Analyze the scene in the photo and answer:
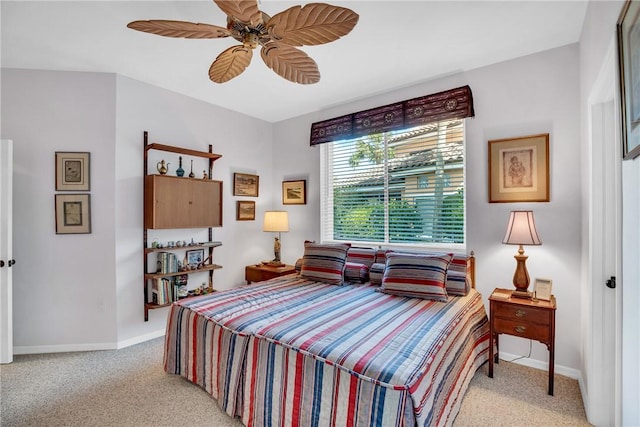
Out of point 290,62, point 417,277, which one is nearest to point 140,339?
point 417,277

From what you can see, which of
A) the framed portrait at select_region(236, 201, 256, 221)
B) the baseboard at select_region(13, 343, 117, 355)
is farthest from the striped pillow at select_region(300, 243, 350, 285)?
the baseboard at select_region(13, 343, 117, 355)

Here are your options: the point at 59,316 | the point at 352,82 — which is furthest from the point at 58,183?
the point at 352,82

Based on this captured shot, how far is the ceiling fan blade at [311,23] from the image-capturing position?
1.49 metres

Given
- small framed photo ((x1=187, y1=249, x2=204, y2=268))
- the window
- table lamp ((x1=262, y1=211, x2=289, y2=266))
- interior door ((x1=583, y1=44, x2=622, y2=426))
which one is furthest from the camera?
table lamp ((x1=262, y1=211, x2=289, y2=266))

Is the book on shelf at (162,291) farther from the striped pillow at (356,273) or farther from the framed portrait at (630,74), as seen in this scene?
the framed portrait at (630,74)

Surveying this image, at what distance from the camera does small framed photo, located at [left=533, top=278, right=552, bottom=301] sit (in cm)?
233

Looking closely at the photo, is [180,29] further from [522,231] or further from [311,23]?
[522,231]

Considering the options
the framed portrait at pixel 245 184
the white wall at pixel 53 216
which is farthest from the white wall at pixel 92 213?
the framed portrait at pixel 245 184

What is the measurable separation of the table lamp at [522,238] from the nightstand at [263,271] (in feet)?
7.91

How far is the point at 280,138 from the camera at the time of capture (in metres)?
4.57

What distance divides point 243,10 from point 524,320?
2.79m

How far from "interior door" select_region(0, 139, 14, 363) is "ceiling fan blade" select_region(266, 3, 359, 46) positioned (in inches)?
107

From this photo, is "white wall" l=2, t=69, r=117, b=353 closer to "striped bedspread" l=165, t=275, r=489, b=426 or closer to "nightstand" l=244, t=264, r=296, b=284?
"striped bedspread" l=165, t=275, r=489, b=426

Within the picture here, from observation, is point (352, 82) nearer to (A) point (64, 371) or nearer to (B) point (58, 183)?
(B) point (58, 183)
